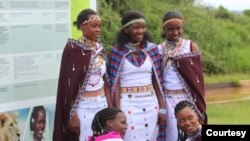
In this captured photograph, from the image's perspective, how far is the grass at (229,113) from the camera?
9.92 meters

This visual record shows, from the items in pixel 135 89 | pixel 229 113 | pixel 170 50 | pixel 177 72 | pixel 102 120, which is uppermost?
pixel 170 50

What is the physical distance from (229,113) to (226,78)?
4786 mm

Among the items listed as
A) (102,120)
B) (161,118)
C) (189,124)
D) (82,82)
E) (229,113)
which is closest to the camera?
(189,124)

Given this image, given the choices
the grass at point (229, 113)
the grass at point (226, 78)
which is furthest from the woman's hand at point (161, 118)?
the grass at point (226, 78)

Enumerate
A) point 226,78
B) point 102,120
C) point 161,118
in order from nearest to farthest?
point 102,120 → point 161,118 → point 226,78

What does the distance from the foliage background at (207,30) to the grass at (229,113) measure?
10.3ft

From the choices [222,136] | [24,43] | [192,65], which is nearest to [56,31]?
[24,43]

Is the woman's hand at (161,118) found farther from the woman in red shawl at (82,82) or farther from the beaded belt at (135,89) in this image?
the woman in red shawl at (82,82)

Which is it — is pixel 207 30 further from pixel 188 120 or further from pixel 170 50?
pixel 188 120

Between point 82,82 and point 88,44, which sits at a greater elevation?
point 88,44

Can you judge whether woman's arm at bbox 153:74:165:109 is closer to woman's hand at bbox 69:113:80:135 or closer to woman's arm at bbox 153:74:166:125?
woman's arm at bbox 153:74:166:125

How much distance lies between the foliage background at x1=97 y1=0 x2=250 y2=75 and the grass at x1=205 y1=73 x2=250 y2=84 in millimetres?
186

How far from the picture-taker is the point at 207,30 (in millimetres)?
16703

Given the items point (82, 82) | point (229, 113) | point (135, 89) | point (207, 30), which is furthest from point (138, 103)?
point (207, 30)
